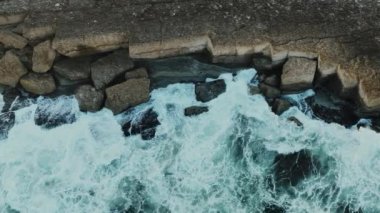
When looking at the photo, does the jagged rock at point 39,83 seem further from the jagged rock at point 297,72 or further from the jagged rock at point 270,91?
the jagged rock at point 297,72

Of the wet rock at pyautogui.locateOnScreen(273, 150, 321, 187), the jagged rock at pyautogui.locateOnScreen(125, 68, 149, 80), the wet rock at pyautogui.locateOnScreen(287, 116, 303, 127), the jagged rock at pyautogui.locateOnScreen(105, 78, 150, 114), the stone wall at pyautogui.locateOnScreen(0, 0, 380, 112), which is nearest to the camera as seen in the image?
the wet rock at pyautogui.locateOnScreen(273, 150, 321, 187)

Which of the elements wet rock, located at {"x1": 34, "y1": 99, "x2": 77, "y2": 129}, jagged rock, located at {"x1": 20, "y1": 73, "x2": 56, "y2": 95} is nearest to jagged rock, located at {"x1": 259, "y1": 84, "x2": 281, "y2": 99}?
wet rock, located at {"x1": 34, "y1": 99, "x2": 77, "y2": 129}

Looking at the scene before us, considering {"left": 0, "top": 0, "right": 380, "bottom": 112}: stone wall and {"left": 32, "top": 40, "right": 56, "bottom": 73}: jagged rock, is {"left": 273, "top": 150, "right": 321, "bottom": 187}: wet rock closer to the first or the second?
{"left": 0, "top": 0, "right": 380, "bottom": 112}: stone wall

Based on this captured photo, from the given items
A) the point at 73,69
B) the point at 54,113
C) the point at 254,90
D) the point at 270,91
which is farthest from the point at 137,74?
the point at 270,91

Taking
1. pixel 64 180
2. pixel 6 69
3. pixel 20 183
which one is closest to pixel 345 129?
pixel 64 180

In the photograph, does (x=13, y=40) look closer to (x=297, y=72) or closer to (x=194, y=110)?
(x=194, y=110)
